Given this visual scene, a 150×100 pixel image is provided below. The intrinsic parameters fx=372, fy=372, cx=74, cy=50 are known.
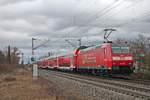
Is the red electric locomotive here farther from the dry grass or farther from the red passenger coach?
the dry grass

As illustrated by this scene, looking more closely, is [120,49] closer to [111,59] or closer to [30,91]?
[111,59]

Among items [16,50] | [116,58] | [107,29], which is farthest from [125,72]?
[16,50]

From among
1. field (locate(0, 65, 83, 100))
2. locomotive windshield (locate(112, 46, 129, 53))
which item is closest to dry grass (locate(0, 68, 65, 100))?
field (locate(0, 65, 83, 100))

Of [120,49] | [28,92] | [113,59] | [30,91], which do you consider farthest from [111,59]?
[28,92]

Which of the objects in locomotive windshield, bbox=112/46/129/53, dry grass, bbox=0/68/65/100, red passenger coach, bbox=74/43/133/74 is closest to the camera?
dry grass, bbox=0/68/65/100

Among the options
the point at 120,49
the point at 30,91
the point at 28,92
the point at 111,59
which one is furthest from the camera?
the point at 120,49

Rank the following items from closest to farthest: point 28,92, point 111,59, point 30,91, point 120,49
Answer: point 28,92 → point 30,91 → point 111,59 → point 120,49

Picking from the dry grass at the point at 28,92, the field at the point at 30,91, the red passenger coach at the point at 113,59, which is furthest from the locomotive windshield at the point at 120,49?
the dry grass at the point at 28,92

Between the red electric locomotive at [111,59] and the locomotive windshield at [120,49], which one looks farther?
the locomotive windshield at [120,49]

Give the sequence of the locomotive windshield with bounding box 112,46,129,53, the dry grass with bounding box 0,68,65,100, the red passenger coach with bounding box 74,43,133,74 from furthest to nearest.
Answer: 1. the locomotive windshield with bounding box 112,46,129,53
2. the red passenger coach with bounding box 74,43,133,74
3. the dry grass with bounding box 0,68,65,100

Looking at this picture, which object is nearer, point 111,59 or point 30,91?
point 30,91

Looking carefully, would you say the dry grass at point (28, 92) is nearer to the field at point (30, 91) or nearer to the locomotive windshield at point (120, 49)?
the field at point (30, 91)

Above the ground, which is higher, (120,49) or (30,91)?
(120,49)

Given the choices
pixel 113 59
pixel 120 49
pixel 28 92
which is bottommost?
pixel 28 92
